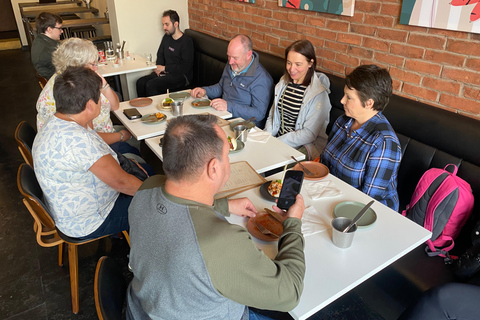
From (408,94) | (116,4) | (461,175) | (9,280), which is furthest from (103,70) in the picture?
(461,175)

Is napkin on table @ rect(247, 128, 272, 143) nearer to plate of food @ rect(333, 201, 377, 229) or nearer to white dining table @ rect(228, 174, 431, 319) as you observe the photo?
white dining table @ rect(228, 174, 431, 319)

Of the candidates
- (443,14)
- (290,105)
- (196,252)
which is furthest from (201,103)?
(196,252)

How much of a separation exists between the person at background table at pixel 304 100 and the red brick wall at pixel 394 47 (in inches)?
14.1

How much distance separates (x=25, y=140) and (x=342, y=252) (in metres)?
2.15

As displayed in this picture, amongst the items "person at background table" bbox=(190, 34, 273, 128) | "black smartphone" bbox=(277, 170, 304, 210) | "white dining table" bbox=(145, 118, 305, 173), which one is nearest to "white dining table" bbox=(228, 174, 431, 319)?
"black smartphone" bbox=(277, 170, 304, 210)

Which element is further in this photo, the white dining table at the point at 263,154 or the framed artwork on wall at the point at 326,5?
the framed artwork on wall at the point at 326,5

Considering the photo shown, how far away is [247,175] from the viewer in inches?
79.0

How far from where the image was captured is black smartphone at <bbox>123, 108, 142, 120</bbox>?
8.80ft

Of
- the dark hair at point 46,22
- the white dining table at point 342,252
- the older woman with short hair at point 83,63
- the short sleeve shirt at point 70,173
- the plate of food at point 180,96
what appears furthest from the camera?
the dark hair at point 46,22

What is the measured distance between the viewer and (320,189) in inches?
73.5

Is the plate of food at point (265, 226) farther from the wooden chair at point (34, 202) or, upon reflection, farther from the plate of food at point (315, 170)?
the wooden chair at point (34, 202)

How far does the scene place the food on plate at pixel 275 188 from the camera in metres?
1.80

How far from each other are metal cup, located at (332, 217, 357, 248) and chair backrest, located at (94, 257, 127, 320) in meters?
0.87

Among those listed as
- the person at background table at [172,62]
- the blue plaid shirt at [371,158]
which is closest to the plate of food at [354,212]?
the blue plaid shirt at [371,158]
